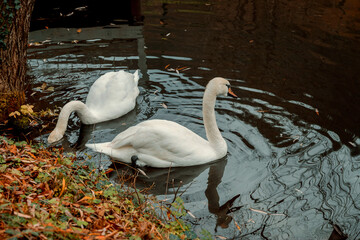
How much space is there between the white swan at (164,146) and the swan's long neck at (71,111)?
790mm

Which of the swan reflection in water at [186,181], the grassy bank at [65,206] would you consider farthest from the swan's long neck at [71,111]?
the grassy bank at [65,206]

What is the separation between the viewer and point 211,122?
6.35m

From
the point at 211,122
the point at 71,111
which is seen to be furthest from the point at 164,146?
the point at 71,111

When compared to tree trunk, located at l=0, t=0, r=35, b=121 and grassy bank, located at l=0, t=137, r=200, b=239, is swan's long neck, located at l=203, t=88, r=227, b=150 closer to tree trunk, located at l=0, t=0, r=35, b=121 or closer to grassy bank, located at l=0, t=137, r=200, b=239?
grassy bank, located at l=0, t=137, r=200, b=239

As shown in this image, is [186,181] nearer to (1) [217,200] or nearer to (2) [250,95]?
(1) [217,200]

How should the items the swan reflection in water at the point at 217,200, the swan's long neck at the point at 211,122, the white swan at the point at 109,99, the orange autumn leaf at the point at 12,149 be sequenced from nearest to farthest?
the orange autumn leaf at the point at 12,149
the swan reflection in water at the point at 217,200
the swan's long neck at the point at 211,122
the white swan at the point at 109,99

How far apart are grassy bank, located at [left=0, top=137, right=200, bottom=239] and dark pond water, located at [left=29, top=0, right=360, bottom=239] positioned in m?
0.76

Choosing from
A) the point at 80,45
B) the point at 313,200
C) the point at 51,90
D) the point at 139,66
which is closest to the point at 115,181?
the point at 313,200

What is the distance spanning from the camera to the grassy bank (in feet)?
10.3

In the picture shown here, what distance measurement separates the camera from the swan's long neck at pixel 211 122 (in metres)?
6.29

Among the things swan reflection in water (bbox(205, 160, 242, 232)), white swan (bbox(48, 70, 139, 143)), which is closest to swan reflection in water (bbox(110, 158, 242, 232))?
swan reflection in water (bbox(205, 160, 242, 232))

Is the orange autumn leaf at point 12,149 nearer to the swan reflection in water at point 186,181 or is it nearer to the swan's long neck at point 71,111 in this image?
the swan reflection in water at point 186,181

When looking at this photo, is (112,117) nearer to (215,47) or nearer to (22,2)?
(22,2)

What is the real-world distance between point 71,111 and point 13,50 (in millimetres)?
1289
